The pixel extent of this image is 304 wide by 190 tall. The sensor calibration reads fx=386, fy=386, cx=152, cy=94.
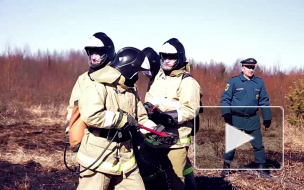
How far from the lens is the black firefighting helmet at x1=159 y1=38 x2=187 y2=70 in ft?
14.9

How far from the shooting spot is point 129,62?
3602 mm

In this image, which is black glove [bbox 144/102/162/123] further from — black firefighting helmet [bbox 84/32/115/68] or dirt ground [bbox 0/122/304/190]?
dirt ground [bbox 0/122/304/190]

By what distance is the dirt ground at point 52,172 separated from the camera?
19.7ft

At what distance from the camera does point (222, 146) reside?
7820mm

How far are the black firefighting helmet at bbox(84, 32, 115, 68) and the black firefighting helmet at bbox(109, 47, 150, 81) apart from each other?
2.59 ft

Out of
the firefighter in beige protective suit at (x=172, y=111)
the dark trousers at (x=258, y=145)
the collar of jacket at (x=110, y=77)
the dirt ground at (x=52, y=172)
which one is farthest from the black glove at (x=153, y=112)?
the dark trousers at (x=258, y=145)

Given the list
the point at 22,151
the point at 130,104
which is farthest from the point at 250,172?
the point at 22,151

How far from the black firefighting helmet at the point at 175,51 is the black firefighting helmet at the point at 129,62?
87 cm

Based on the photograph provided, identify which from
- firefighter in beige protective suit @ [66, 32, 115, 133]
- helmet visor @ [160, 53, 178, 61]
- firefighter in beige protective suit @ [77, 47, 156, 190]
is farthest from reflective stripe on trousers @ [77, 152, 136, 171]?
helmet visor @ [160, 53, 178, 61]

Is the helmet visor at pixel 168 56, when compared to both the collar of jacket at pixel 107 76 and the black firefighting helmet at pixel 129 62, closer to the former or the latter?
the black firefighting helmet at pixel 129 62

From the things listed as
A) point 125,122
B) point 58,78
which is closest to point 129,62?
point 125,122

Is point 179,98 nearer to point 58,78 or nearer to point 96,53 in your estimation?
point 96,53

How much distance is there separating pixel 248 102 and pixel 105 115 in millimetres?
3720

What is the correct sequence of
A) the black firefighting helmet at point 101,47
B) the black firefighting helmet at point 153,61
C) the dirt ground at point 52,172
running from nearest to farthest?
1. the black firefighting helmet at point 101,47
2. the black firefighting helmet at point 153,61
3. the dirt ground at point 52,172
